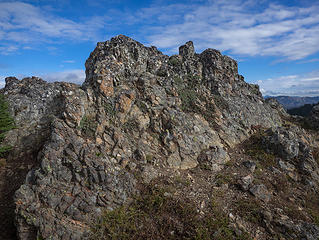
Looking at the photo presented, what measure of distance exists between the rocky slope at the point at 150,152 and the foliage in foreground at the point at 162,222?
131mm

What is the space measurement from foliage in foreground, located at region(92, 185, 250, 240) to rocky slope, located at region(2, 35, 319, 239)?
0.13 metres

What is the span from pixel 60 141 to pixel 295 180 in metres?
19.3

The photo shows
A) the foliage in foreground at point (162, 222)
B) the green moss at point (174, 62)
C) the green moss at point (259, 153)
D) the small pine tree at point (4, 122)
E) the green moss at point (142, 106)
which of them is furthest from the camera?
the green moss at point (174, 62)

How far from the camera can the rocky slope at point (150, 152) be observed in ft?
33.3

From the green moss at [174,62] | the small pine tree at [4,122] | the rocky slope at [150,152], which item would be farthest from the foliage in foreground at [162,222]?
the green moss at [174,62]

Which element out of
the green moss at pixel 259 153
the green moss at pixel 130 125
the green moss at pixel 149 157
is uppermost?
the green moss at pixel 130 125

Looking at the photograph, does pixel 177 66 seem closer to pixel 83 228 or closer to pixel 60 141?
pixel 60 141

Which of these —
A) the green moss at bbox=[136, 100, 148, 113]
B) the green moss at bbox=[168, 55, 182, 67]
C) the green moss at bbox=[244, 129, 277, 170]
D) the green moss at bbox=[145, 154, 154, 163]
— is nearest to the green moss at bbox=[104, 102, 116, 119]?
the green moss at bbox=[136, 100, 148, 113]

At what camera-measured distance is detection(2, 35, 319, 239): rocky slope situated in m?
10.1

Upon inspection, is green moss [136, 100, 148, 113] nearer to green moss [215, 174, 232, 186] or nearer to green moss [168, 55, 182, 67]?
green moss [168, 55, 182, 67]

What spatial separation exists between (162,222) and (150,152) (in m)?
5.56

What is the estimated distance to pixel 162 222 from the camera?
10320 millimetres

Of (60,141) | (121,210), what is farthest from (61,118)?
(121,210)

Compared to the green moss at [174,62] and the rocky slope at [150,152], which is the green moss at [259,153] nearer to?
the rocky slope at [150,152]
